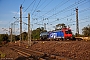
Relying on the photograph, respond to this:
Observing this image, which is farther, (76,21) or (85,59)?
(76,21)

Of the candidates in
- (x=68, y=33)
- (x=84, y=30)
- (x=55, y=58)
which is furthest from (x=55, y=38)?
(x=55, y=58)

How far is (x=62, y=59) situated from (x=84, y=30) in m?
59.9

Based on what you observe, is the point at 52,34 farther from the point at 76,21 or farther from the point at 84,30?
the point at 84,30

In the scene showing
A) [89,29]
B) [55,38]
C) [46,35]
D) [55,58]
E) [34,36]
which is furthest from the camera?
[34,36]

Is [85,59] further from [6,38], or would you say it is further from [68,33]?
[6,38]

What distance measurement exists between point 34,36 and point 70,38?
5121cm

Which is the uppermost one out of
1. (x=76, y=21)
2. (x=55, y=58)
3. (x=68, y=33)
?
(x=76, y=21)

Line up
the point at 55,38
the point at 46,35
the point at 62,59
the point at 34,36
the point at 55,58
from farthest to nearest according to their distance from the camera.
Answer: the point at 34,36, the point at 46,35, the point at 55,38, the point at 55,58, the point at 62,59

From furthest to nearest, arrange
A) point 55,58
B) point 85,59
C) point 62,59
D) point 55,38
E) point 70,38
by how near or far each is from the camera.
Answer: point 55,38 → point 70,38 → point 55,58 → point 62,59 → point 85,59

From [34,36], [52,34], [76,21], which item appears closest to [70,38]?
[76,21]

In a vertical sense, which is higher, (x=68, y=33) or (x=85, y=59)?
(x=68, y=33)

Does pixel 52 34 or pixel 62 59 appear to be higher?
pixel 52 34

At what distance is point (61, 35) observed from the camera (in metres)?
50.2

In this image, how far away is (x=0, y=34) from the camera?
9106cm
